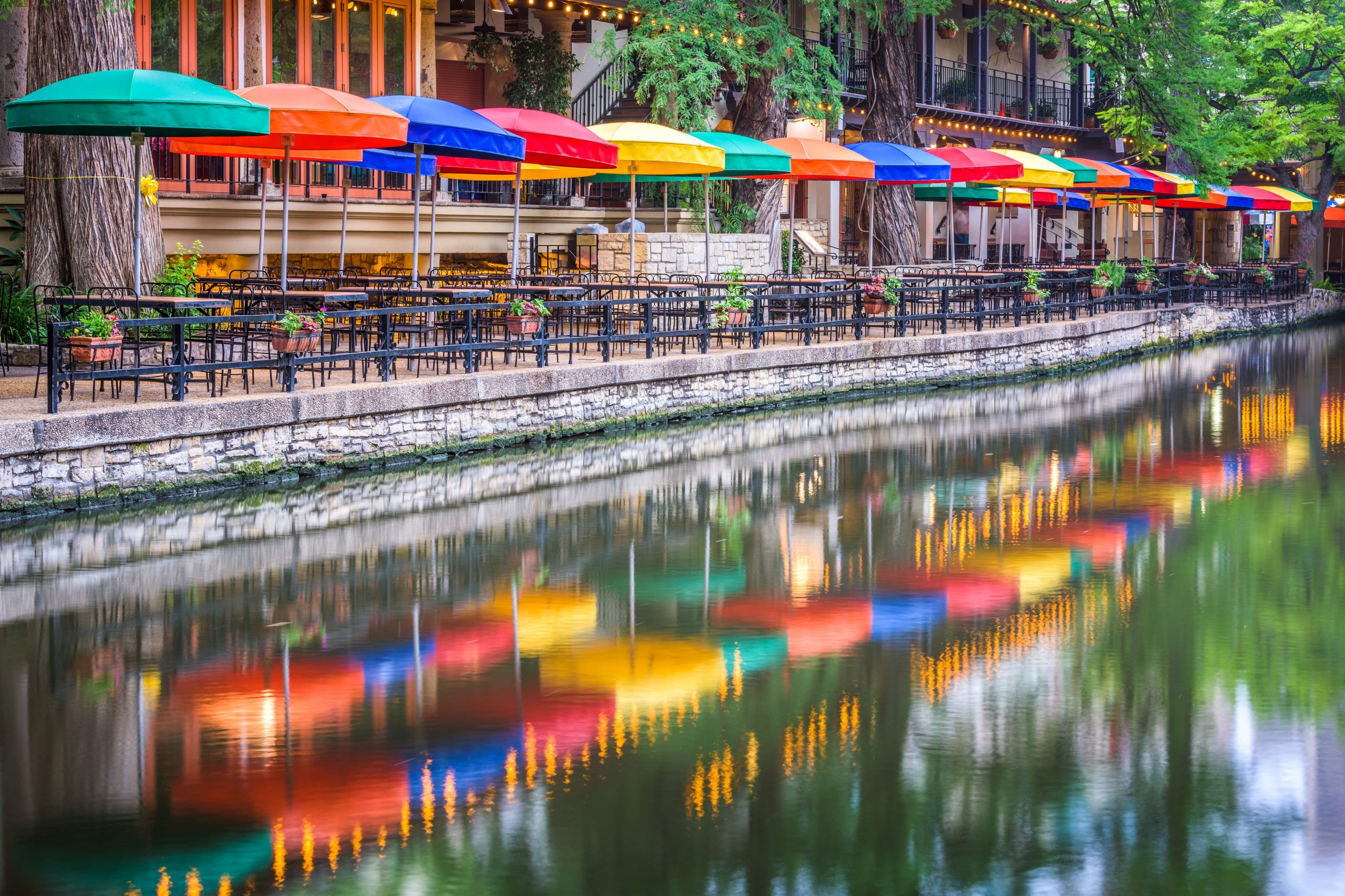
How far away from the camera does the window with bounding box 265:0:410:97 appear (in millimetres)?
22625

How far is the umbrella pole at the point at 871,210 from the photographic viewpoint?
29391 mm

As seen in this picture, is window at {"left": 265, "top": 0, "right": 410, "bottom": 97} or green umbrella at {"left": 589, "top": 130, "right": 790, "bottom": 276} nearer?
green umbrella at {"left": 589, "top": 130, "right": 790, "bottom": 276}

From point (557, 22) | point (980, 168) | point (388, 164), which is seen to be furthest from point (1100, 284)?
point (388, 164)

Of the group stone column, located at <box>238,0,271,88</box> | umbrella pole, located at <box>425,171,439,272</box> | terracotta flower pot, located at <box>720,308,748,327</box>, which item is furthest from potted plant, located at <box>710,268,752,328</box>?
stone column, located at <box>238,0,271,88</box>

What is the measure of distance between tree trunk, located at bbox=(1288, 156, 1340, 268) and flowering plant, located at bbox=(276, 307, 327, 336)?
130 ft

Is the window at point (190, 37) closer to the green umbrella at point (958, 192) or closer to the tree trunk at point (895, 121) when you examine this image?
the green umbrella at point (958, 192)

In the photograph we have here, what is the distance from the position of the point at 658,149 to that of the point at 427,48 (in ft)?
22.8

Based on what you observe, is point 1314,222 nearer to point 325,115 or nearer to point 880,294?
point 880,294

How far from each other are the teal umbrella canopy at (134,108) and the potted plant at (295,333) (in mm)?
1586

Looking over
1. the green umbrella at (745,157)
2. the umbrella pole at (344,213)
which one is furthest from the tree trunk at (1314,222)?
the umbrella pole at (344,213)

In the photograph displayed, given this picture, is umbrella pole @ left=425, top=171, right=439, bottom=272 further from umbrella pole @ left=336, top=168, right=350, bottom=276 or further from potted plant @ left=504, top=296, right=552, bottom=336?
potted plant @ left=504, top=296, right=552, bottom=336

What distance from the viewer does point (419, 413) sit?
571 inches

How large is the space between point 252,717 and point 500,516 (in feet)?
16.4

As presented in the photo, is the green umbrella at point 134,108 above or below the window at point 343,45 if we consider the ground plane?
below
